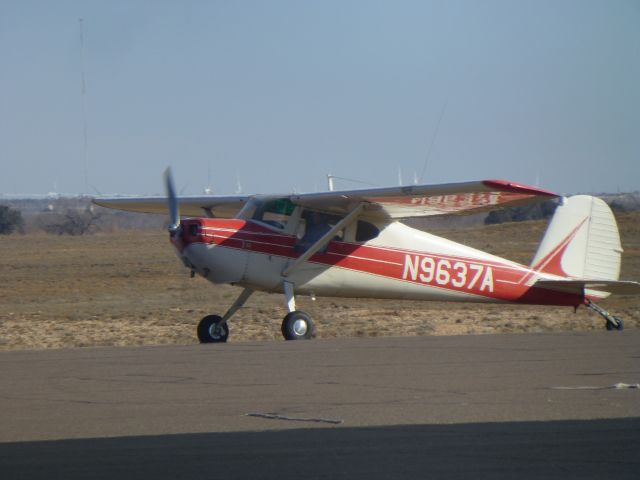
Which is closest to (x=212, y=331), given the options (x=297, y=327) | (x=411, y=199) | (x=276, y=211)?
(x=297, y=327)

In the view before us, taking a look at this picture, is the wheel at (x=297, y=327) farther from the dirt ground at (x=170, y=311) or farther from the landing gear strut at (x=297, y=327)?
the dirt ground at (x=170, y=311)

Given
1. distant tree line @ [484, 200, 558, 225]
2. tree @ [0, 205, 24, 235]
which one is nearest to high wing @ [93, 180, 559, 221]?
distant tree line @ [484, 200, 558, 225]

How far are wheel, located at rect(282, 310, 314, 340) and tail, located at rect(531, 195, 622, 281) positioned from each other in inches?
189

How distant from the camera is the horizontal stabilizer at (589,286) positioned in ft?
59.8

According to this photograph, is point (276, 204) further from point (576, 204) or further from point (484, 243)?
point (484, 243)

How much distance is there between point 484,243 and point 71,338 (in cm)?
3036

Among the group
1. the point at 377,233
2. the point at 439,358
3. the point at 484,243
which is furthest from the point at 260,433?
the point at 484,243

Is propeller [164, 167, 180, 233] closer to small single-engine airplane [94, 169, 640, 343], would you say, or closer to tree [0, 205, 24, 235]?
small single-engine airplane [94, 169, 640, 343]

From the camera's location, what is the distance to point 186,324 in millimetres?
20891

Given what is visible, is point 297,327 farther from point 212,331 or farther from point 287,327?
point 212,331

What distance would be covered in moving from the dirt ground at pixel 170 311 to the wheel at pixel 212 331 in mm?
1825

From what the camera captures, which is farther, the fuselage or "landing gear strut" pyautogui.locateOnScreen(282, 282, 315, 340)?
"landing gear strut" pyautogui.locateOnScreen(282, 282, 315, 340)

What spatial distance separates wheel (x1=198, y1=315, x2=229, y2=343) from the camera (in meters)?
16.4

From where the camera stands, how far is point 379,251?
17.4 m
